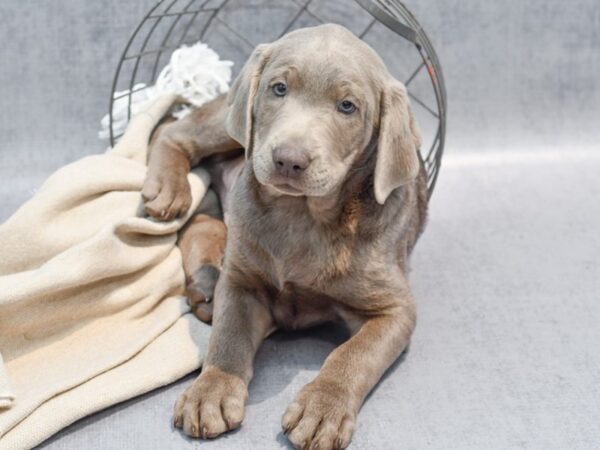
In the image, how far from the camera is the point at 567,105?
4.88 m

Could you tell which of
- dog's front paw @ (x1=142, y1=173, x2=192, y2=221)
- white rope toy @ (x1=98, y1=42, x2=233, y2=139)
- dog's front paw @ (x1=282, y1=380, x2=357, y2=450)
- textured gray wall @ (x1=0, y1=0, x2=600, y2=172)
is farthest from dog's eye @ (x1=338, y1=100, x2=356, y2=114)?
textured gray wall @ (x1=0, y1=0, x2=600, y2=172)

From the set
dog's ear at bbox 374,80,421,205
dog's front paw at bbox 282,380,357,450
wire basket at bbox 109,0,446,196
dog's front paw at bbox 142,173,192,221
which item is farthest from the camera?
wire basket at bbox 109,0,446,196

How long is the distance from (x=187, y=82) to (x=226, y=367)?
5.20 feet

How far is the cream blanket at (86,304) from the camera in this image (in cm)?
276

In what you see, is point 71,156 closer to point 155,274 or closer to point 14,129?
point 14,129

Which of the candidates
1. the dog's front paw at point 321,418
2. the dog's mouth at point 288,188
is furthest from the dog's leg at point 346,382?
the dog's mouth at point 288,188

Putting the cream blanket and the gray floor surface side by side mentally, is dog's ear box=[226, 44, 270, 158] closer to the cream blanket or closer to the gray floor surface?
the cream blanket

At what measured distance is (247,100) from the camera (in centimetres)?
295

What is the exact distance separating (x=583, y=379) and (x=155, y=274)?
1.50m

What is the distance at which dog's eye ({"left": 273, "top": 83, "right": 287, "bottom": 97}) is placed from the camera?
2818 millimetres

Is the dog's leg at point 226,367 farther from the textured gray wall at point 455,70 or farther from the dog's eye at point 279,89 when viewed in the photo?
the textured gray wall at point 455,70

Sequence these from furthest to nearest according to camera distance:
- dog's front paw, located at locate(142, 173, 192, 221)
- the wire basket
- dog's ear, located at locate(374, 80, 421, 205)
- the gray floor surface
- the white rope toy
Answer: the wire basket, the white rope toy, dog's front paw, located at locate(142, 173, 192, 221), dog's ear, located at locate(374, 80, 421, 205), the gray floor surface

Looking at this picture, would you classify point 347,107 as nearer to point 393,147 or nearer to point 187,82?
point 393,147

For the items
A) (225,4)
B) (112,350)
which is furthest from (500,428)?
(225,4)
